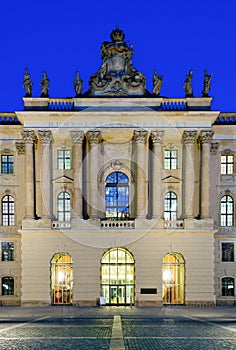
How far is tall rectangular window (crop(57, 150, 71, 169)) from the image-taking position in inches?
1977

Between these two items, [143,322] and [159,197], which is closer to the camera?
[143,322]

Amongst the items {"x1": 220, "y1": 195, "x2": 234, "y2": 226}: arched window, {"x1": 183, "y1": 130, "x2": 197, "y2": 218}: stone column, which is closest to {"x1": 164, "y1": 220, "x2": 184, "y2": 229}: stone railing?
{"x1": 183, "y1": 130, "x2": 197, "y2": 218}: stone column

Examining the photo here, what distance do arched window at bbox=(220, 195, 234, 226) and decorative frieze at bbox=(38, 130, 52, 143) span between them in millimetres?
18169

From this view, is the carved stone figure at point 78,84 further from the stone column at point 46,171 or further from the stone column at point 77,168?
the stone column at point 46,171

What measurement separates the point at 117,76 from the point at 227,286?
23.2m

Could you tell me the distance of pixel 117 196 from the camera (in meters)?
50.2

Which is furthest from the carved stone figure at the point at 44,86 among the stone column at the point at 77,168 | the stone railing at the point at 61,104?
the stone column at the point at 77,168

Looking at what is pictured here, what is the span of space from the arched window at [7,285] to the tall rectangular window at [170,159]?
18.9 meters

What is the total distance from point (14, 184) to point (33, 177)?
10.4 feet

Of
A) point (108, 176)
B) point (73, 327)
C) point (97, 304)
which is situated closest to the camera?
point (73, 327)

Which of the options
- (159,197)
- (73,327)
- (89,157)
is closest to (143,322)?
(73,327)

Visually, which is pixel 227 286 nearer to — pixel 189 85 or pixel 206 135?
pixel 206 135

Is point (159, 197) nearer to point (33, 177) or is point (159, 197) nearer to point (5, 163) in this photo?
point (33, 177)

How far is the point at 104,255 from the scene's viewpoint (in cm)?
4788
